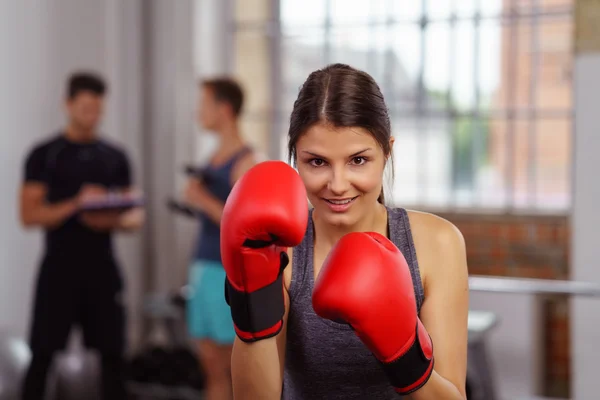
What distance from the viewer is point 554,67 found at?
445 cm

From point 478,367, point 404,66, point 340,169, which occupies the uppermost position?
point 404,66

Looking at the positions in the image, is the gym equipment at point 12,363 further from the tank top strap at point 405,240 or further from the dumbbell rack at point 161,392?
the tank top strap at point 405,240

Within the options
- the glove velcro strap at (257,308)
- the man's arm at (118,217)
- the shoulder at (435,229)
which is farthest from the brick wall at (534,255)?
the glove velcro strap at (257,308)

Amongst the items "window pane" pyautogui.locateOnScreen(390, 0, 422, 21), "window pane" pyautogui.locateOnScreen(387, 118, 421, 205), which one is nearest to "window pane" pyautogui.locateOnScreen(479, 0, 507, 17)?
"window pane" pyautogui.locateOnScreen(390, 0, 422, 21)

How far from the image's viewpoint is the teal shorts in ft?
9.34

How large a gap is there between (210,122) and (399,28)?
6.41 ft

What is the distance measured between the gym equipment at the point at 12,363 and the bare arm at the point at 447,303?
7.76ft

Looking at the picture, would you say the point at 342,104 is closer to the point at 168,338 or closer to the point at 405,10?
the point at 168,338

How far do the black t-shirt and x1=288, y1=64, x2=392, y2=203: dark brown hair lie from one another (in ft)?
6.86

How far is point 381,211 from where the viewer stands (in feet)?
4.33

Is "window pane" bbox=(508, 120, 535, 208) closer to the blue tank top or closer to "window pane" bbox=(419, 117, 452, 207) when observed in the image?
"window pane" bbox=(419, 117, 452, 207)

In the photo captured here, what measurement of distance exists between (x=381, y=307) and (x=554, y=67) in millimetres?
3737

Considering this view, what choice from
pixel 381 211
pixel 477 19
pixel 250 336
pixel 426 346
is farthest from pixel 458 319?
pixel 477 19

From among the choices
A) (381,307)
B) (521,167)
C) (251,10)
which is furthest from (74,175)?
(521,167)
